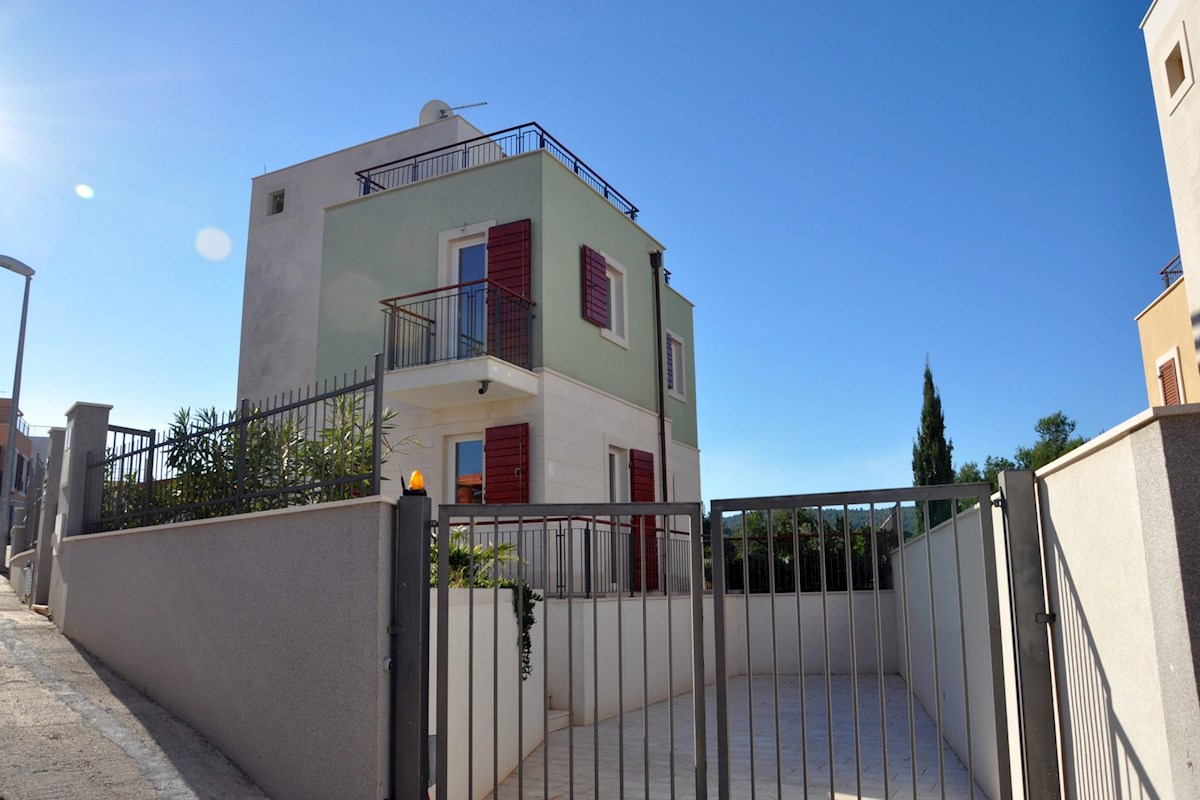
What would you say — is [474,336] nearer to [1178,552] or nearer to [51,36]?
[51,36]

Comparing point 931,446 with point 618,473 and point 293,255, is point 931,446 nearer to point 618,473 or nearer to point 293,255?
point 618,473

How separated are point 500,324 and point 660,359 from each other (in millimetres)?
4418

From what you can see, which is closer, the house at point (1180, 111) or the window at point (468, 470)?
the house at point (1180, 111)

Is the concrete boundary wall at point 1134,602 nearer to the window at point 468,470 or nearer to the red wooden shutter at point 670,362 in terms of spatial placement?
the window at point 468,470

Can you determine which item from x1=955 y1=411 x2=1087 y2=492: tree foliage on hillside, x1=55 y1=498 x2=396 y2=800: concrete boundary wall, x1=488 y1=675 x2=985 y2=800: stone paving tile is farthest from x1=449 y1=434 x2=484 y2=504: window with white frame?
x1=955 y1=411 x2=1087 y2=492: tree foliage on hillside

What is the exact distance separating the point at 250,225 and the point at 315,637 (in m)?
15.4

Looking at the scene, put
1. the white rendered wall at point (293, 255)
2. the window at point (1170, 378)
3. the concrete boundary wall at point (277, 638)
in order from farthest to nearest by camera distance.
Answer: the white rendered wall at point (293, 255)
the window at point (1170, 378)
the concrete boundary wall at point (277, 638)

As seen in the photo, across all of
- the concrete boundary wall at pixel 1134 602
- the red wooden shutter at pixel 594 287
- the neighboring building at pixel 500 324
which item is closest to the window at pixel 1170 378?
the neighboring building at pixel 500 324

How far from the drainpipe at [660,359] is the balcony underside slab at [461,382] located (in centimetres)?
406

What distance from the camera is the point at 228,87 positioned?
30.0ft

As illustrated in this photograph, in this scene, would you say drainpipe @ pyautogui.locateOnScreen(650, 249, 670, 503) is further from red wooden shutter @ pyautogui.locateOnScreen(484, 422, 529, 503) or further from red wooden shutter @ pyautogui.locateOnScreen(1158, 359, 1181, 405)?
red wooden shutter @ pyautogui.locateOnScreen(1158, 359, 1181, 405)

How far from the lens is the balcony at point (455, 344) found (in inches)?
476

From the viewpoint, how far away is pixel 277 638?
5.88 meters

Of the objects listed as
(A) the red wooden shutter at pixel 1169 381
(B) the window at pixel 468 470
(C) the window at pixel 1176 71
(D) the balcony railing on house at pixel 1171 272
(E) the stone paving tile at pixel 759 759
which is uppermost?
(C) the window at pixel 1176 71
